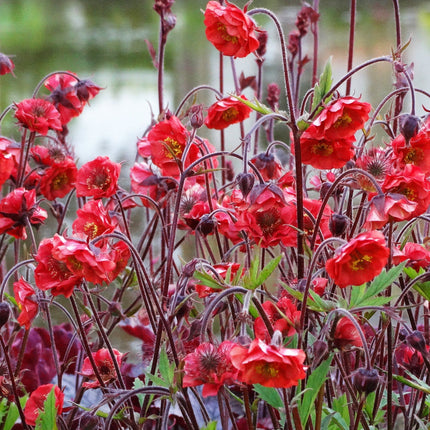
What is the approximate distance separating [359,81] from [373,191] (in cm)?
322

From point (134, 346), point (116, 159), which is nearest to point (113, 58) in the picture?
point (116, 159)

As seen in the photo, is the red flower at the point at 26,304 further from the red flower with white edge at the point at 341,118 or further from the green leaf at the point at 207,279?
the red flower with white edge at the point at 341,118

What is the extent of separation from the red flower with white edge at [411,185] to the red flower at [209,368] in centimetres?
25

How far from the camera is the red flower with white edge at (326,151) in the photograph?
89 cm

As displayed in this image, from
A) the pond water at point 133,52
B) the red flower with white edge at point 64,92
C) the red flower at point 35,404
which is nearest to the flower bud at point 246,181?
the red flower at point 35,404

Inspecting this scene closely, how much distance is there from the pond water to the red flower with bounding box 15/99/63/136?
1147mm

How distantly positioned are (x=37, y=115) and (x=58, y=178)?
0.11 m

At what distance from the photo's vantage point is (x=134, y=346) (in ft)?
6.19

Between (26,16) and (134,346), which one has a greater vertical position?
(26,16)

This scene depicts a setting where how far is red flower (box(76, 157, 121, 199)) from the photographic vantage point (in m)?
1.02

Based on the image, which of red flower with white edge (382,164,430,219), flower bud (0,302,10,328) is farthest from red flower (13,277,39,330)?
red flower with white edge (382,164,430,219)

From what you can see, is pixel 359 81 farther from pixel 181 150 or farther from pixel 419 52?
pixel 181 150

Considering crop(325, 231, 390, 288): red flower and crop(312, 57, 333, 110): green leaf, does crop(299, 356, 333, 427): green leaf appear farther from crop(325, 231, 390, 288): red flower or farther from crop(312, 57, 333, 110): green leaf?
crop(312, 57, 333, 110): green leaf

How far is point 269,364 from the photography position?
0.72 meters
